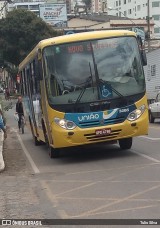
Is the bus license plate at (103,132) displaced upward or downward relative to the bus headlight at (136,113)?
downward

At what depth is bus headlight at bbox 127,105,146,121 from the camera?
1261cm

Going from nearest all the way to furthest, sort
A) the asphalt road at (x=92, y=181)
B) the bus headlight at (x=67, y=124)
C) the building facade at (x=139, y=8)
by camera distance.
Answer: the asphalt road at (x=92, y=181) < the bus headlight at (x=67, y=124) < the building facade at (x=139, y=8)

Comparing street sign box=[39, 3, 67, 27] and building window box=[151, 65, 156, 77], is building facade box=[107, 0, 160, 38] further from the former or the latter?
building window box=[151, 65, 156, 77]

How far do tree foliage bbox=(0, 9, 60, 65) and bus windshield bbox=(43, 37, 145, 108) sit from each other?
185 feet

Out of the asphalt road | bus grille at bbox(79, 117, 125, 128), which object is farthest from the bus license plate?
the asphalt road

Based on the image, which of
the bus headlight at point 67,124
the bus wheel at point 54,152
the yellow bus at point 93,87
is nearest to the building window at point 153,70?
the bus wheel at point 54,152

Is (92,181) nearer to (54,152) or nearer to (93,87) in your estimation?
(93,87)

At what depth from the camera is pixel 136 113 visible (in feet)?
41.6

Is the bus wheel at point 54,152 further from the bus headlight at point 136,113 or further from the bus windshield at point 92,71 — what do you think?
the bus headlight at point 136,113

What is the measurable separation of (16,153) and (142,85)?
5.66m

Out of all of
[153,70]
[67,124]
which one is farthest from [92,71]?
[153,70]

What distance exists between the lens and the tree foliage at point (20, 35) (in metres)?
68.8

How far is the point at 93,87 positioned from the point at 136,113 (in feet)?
4.15

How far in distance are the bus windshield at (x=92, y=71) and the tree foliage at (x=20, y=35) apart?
5625 cm
